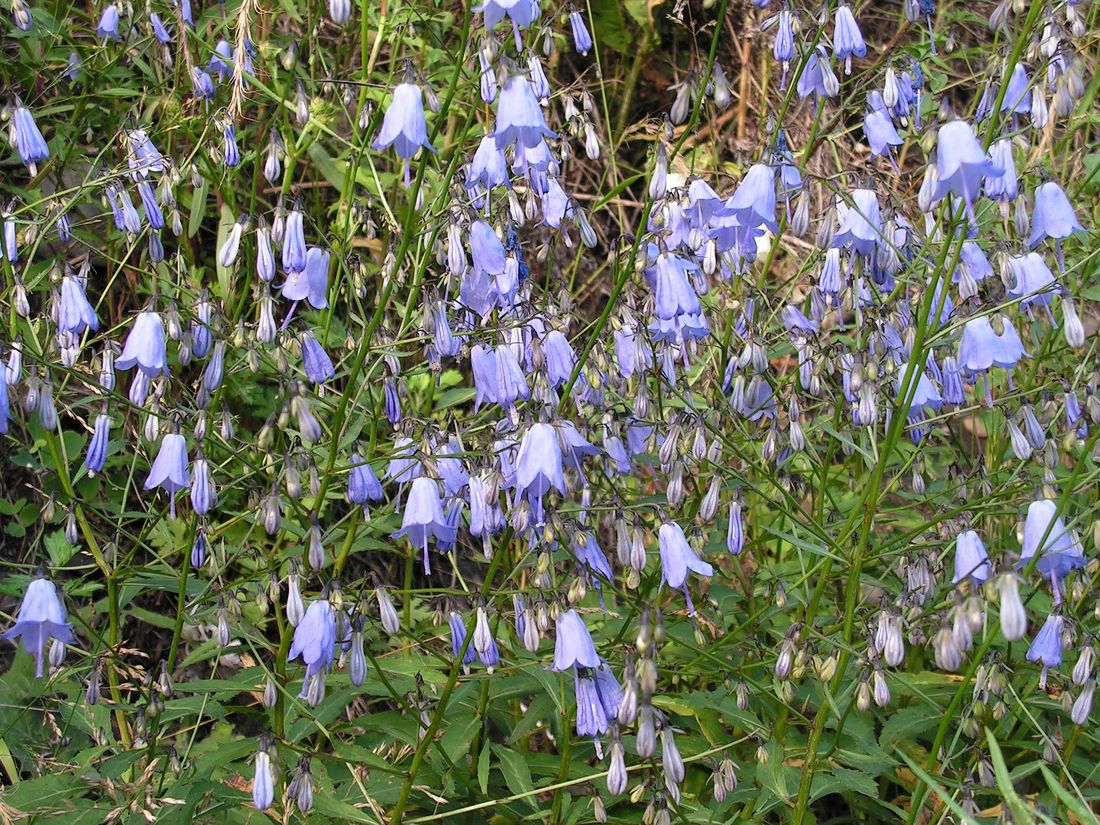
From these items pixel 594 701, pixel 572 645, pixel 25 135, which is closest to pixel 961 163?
pixel 572 645

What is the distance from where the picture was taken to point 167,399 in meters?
3.57

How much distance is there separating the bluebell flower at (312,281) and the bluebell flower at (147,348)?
0.37 metres

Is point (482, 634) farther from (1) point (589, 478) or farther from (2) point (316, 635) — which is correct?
(1) point (589, 478)

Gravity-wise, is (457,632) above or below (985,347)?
below

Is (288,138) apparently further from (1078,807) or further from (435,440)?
(1078,807)

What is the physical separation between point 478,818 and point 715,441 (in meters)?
1.35

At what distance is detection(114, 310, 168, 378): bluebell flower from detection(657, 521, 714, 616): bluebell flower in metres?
1.29

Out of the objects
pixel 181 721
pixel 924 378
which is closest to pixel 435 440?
pixel 924 378

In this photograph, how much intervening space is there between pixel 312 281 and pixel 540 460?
1022 mm

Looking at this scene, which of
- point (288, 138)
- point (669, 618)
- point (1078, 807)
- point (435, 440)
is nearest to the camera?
point (1078, 807)

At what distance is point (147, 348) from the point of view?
2859 mm

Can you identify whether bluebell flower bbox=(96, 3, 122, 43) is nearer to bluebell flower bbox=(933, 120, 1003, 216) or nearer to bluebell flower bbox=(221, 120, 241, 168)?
bluebell flower bbox=(221, 120, 241, 168)

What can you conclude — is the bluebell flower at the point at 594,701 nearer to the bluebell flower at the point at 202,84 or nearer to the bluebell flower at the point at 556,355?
the bluebell flower at the point at 556,355

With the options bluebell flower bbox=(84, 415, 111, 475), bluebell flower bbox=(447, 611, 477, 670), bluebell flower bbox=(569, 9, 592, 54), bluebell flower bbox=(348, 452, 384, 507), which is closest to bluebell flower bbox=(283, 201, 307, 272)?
bluebell flower bbox=(348, 452, 384, 507)
